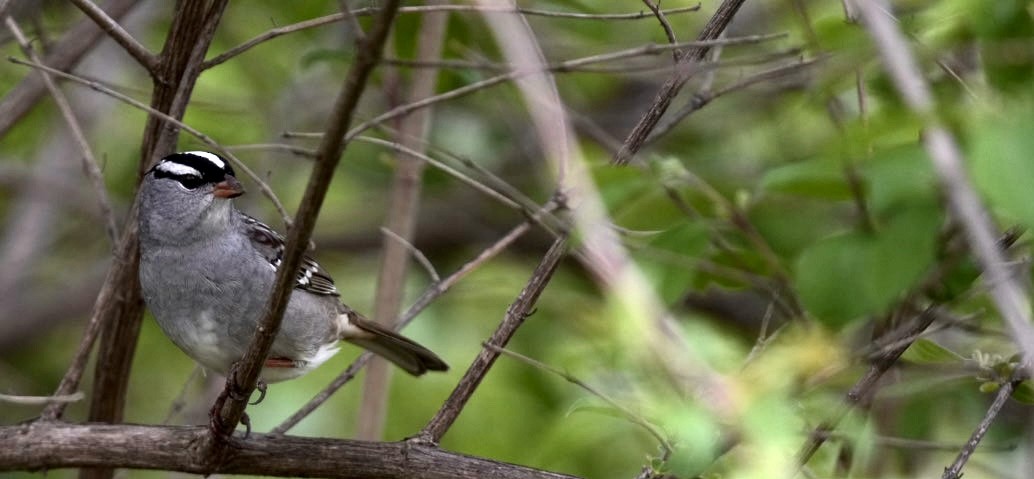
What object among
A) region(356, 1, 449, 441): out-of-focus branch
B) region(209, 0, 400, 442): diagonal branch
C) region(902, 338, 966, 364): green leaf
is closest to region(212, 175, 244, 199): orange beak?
region(356, 1, 449, 441): out-of-focus branch

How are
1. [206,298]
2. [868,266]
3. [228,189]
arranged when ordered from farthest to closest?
1. [228,189]
2. [206,298]
3. [868,266]

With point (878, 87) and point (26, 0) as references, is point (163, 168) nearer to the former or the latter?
point (26, 0)

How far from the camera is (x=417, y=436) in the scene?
2.72 meters

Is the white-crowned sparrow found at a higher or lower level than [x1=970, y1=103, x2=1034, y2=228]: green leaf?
higher

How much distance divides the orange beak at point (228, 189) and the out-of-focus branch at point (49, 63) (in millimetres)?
639

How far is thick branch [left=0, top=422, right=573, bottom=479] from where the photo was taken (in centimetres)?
265

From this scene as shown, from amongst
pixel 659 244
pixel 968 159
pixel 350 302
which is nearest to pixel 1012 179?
pixel 968 159

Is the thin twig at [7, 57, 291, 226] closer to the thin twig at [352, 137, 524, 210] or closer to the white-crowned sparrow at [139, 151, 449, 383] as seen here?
the thin twig at [352, 137, 524, 210]

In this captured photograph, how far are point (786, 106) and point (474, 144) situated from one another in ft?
4.79

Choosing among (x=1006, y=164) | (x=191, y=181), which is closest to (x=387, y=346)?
(x=191, y=181)

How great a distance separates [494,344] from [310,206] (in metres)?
0.92

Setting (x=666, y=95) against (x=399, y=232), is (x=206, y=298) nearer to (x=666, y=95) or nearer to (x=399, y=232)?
(x=399, y=232)

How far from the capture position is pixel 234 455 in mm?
2721

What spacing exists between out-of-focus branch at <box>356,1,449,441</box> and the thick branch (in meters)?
1.11
